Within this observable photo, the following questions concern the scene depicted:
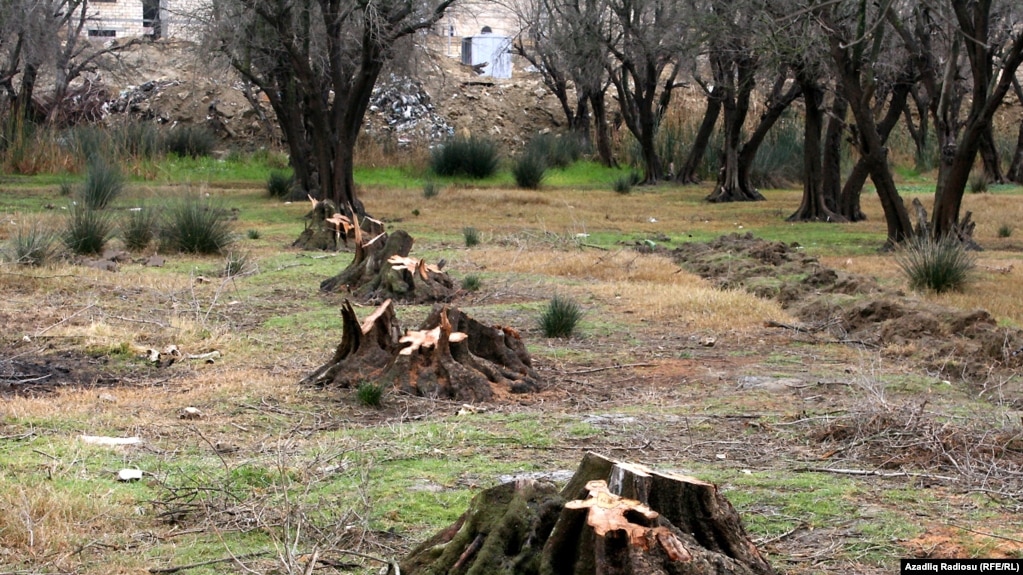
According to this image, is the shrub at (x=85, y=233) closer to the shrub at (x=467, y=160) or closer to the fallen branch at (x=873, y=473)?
the fallen branch at (x=873, y=473)

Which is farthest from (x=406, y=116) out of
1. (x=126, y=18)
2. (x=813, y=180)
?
(x=813, y=180)

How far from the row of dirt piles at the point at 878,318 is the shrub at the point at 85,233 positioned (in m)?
6.65

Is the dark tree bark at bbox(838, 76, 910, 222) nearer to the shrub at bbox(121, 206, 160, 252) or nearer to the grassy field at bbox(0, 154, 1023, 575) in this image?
the grassy field at bbox(0, 154, 1023, 575)

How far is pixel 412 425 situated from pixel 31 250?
6.81 m

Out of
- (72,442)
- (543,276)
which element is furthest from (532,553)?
(543,276)

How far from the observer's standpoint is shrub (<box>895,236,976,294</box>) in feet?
35.4

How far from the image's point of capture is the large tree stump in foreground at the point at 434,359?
6578 mm

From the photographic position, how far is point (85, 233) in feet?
41.8

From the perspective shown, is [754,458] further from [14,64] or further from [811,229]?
[14,64]

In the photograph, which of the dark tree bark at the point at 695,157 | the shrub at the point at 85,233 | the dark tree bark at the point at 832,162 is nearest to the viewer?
the shrub at the point at 85,233

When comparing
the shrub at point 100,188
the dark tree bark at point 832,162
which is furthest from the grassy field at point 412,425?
the dark tree bark at point 832,162

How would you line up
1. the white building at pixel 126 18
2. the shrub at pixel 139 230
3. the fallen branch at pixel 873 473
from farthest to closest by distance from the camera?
the white building at pixel 126 18 → the shrub at pixel 139 230 → the fallen branch at pixel 873 473

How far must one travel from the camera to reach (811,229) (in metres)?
18.0

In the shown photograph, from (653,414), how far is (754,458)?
3.10ft
